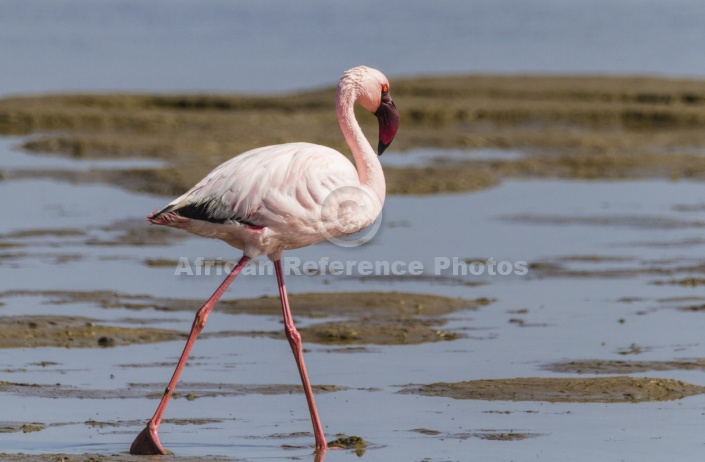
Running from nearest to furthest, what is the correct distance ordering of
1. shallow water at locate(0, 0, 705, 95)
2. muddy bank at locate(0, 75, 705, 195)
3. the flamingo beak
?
1. the flamingo beak
2. muddy bank at locate(0, 75, 705, 195)
3. shallow water at locate(0, 0, 705, 95)

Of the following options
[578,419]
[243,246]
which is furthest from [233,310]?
[578,419]

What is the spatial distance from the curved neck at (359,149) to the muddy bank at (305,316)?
6.32 feet

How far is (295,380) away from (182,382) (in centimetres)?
65

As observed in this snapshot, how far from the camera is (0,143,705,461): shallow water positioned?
7.32m

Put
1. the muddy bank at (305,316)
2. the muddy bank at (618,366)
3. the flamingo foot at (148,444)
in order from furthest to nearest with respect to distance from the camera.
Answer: the muddy bank at (305,316) → the muddy bank at (618,366) → the flamingo foot at (148,444)

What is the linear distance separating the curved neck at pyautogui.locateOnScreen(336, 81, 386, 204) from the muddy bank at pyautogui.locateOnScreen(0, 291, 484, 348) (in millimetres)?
1925

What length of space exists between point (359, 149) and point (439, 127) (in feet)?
56.1

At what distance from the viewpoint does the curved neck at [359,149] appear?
7.99m

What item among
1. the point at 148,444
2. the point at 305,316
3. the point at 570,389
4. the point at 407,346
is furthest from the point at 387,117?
the point at 305,316

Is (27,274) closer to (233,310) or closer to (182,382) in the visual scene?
(233,310)

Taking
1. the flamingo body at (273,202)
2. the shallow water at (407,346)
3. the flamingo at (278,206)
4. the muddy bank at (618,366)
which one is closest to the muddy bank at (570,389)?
the shallow water at (407,346)

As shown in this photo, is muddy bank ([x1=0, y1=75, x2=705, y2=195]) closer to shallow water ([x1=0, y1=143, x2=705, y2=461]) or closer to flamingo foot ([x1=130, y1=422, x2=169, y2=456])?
shallow water ([x1=0, y1=143, x2=705, y2=461])

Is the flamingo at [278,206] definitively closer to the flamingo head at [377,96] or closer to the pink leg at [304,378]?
the pink leg at [304,378]

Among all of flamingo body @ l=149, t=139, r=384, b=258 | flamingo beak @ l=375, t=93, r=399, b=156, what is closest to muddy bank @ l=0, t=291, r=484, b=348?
flamingo beak @ l=375, t=93, r=399, b=156
